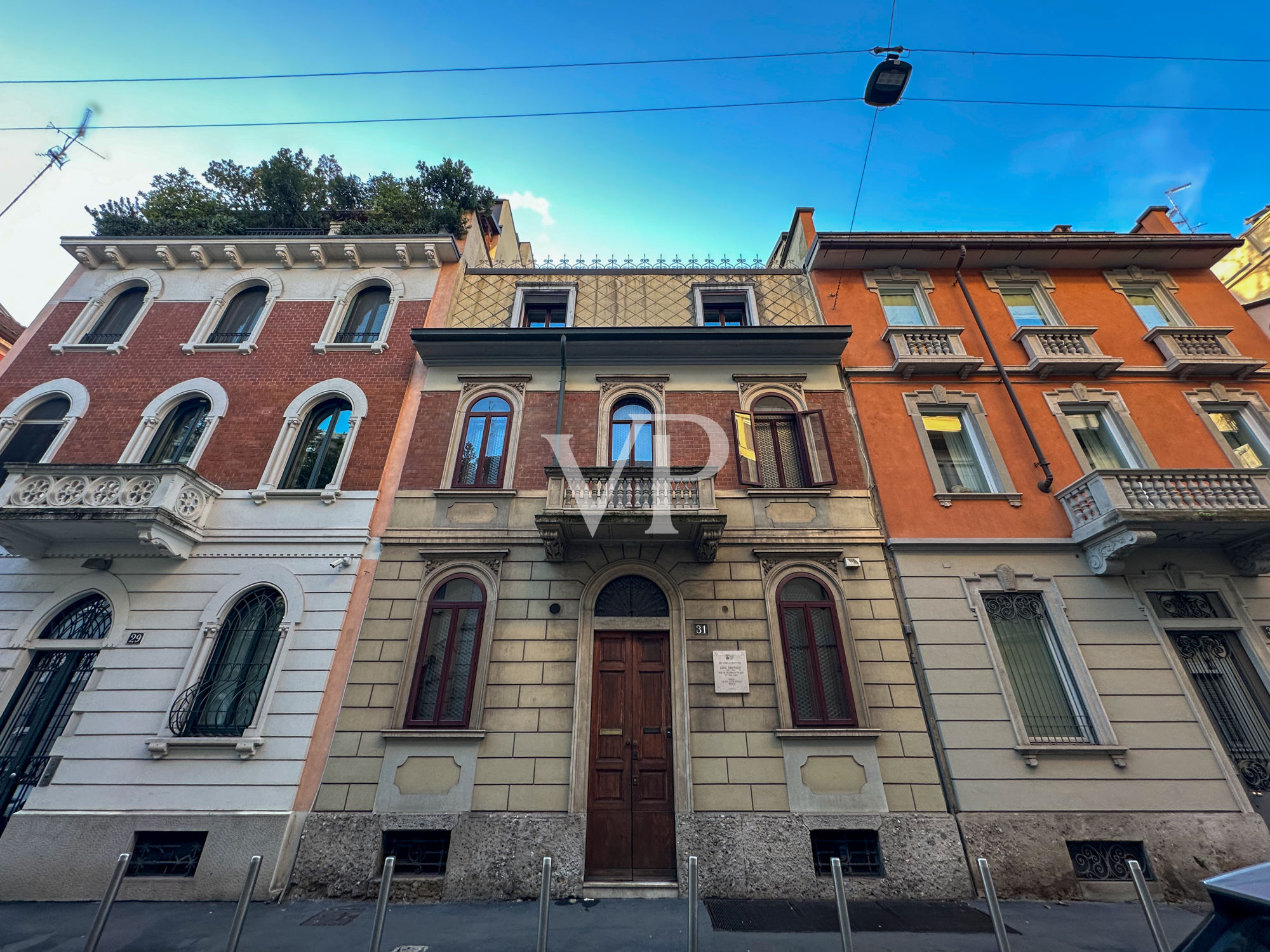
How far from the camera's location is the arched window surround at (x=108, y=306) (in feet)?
40.1

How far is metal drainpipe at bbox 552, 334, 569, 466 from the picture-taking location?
1113 cm

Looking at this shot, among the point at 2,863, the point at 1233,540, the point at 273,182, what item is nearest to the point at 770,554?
the point at 1233,540

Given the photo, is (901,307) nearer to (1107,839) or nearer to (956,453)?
(956,453)

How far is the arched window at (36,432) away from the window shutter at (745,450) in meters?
14.4

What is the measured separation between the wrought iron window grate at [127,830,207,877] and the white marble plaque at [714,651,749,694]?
8175 millimetres

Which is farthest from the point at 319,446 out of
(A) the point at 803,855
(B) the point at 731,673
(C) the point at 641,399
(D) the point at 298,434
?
(A) the point at 803,855

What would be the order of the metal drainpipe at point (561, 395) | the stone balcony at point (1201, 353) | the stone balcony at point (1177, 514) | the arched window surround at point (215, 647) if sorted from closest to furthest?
the arched window surround at point (215, 647) → the stone balcony at point (1177, 514) → the metal drainpipe at point (561, 395) → the stone balcony at point (1201, 353)

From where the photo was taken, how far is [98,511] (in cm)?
911

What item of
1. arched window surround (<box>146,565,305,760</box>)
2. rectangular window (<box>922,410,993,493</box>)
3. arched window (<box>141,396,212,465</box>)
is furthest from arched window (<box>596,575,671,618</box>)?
arched window (<box>141,396,212,465</box>)

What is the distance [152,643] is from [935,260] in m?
18.7

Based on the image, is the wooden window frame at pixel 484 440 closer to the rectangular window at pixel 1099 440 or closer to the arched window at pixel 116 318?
the arched window at pixel 116 318

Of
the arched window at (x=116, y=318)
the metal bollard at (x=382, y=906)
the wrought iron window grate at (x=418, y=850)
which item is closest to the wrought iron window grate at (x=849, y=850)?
the wrought iron window grate at (x=418, y=850)

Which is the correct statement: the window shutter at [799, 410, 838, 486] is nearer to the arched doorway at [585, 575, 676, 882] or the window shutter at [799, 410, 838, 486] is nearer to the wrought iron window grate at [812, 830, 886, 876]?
the arched doorway at [585, 575, 676, 882]

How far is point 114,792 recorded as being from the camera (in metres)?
8.12
